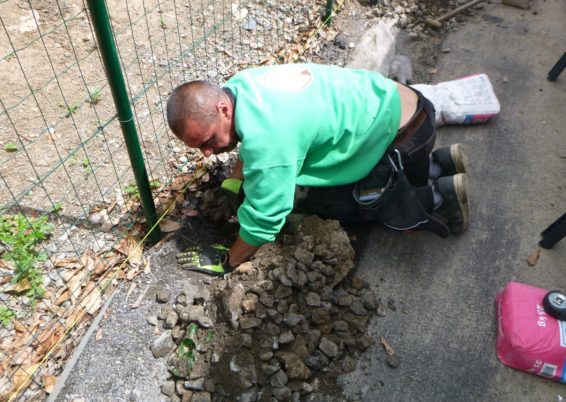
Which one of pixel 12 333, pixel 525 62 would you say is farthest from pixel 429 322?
pixel 525 62

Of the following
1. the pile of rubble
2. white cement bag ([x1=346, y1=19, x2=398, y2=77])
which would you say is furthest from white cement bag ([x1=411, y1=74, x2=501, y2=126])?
the pile of rubble

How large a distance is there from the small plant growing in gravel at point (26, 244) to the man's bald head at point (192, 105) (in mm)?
1197

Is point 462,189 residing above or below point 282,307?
above

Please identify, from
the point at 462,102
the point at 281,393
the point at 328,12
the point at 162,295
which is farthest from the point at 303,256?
the point at 328,12

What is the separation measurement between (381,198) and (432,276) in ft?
1.85

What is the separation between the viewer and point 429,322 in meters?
2.49

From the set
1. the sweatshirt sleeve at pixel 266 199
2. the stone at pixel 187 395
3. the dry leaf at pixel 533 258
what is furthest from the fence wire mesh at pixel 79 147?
the dry leaf at pixel 533 258

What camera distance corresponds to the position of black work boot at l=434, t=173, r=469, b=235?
266cm

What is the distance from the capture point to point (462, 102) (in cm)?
343

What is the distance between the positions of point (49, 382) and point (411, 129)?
A: 2.22 meters

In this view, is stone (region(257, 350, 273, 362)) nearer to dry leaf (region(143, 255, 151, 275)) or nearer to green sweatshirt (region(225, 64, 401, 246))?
green sweatshirt (region(225, 64, 401, 246))

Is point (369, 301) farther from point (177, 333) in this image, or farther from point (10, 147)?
point (10, 147)

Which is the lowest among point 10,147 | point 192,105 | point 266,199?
point 10,147

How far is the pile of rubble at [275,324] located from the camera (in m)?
2.18
